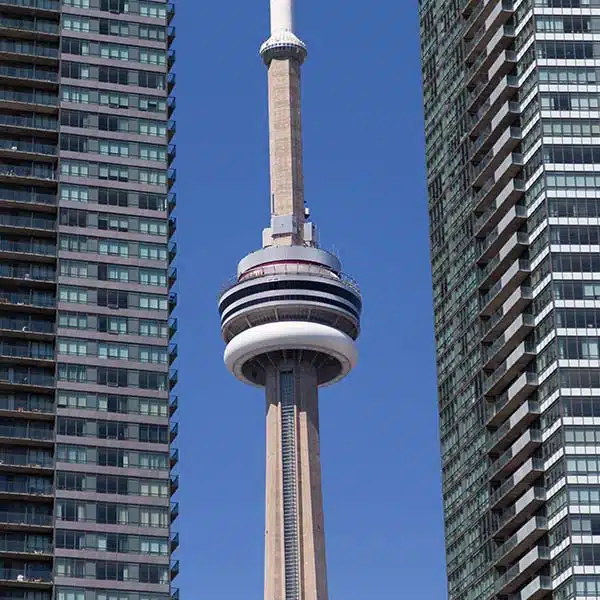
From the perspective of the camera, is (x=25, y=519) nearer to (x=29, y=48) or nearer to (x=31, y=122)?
(x=31, y=122)

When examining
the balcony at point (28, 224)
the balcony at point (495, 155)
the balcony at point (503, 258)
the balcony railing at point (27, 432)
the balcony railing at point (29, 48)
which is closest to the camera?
the balcony railing at point (27, 432)

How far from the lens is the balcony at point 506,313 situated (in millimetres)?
178375

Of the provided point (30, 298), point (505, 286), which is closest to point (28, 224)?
point (30, 298)

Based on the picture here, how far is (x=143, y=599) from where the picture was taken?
559 feet

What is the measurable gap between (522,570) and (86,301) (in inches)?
1906

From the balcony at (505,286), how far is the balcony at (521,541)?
23.0 meters

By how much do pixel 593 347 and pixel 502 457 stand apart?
14.9 m

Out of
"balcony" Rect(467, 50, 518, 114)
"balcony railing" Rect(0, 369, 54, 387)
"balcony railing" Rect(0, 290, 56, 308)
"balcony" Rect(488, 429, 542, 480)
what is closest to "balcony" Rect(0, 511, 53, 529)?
"balcony railing" Rect(0, 369, 54, 387)

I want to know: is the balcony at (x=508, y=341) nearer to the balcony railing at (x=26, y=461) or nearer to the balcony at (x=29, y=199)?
the balcony railing at (x=26, y=461)

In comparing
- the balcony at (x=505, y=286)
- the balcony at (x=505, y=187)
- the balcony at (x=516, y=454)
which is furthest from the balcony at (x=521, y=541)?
the balcony at (x=505, y=187)

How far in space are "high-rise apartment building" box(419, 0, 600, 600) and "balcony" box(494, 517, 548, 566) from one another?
177 millimetres

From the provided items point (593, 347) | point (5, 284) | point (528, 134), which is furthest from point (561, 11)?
point (5, 284)

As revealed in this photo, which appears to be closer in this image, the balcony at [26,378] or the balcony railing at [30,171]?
the balcony at [26,378]

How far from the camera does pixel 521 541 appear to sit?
563 ft
